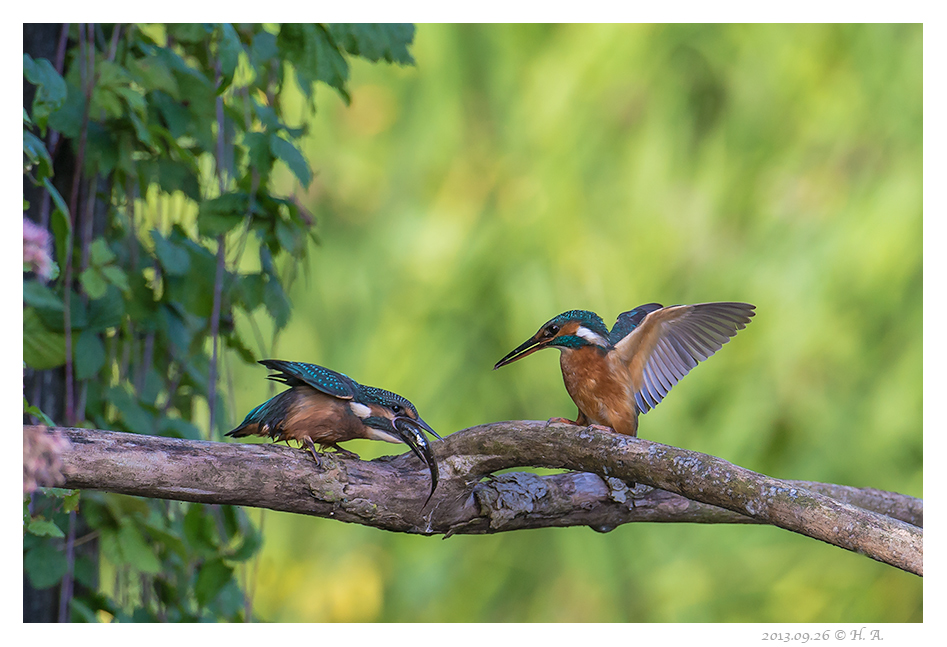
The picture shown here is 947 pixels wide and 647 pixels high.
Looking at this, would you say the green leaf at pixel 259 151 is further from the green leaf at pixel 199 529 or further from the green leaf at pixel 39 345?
the green leaf at pixel 199 529

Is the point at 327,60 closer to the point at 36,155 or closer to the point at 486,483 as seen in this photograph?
the point at 36,155

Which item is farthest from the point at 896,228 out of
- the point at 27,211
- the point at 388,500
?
the point at 27,211

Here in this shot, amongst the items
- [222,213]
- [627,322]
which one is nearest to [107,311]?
[222,213]

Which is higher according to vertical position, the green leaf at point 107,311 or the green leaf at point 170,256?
the green leaf at point 170,256

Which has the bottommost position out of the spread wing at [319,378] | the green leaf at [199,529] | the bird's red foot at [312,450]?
the green leaf at [199,529]

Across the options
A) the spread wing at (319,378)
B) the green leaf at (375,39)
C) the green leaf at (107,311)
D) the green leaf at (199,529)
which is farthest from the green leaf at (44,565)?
the green leaf at (375,39)

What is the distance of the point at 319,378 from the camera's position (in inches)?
26.8

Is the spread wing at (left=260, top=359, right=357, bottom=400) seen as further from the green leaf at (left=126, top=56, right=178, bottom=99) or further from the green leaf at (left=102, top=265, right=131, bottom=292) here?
the green leaf at (left=126, top=56, right=178, bottom=99)

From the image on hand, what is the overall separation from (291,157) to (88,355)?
337 mm

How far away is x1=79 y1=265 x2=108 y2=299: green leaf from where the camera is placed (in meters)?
0.91

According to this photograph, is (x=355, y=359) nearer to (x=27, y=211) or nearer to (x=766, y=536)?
(x=27, y=211)

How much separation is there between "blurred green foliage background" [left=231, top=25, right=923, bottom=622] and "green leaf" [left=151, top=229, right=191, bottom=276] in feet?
1.61

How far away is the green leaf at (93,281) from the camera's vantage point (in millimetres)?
914

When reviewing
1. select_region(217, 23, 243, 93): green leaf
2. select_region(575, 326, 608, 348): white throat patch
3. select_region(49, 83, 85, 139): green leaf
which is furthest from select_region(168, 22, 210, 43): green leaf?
select_region(575, 326, 608, 348): white throat patch
